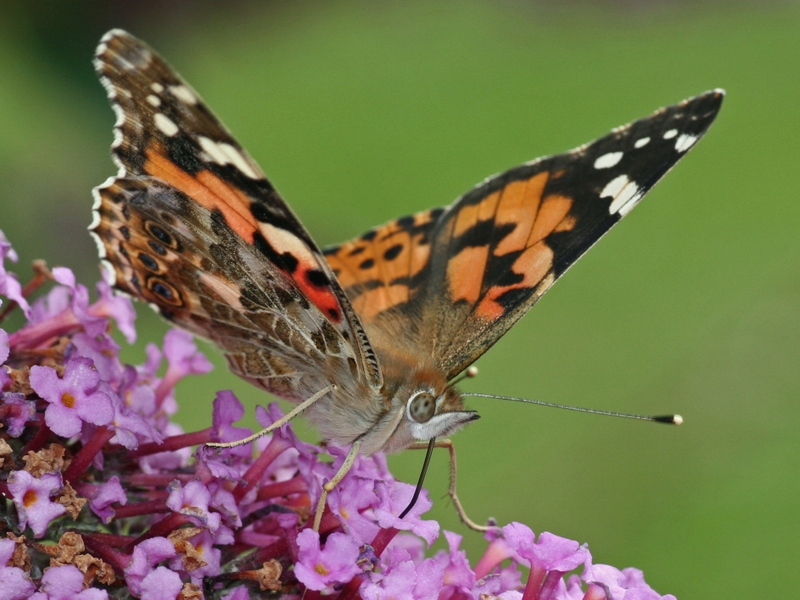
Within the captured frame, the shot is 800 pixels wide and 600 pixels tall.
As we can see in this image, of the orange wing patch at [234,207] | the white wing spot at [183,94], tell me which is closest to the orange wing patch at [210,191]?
the orange wing patch at [234,207]

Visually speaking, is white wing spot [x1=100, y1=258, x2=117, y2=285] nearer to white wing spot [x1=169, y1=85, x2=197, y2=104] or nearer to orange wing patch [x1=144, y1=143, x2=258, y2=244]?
orange wing patch [x1=144, y1=143, x2=258, y2=244]

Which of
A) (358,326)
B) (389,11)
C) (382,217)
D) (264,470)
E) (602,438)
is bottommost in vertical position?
(602,438)

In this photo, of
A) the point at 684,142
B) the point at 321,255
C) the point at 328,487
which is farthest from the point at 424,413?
the point at 684,142

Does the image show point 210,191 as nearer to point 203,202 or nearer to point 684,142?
point 203,202

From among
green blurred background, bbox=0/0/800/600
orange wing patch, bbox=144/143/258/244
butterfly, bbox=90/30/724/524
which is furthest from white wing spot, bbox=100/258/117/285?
green blurred background, bbox=0/0/800/600

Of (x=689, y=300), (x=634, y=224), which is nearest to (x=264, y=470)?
(x=689, y=300)

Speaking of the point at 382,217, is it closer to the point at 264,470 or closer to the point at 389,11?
the point at 389,11

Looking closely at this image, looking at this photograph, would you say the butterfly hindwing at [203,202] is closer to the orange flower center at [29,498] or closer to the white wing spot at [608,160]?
the orange flower center at [29,498]
